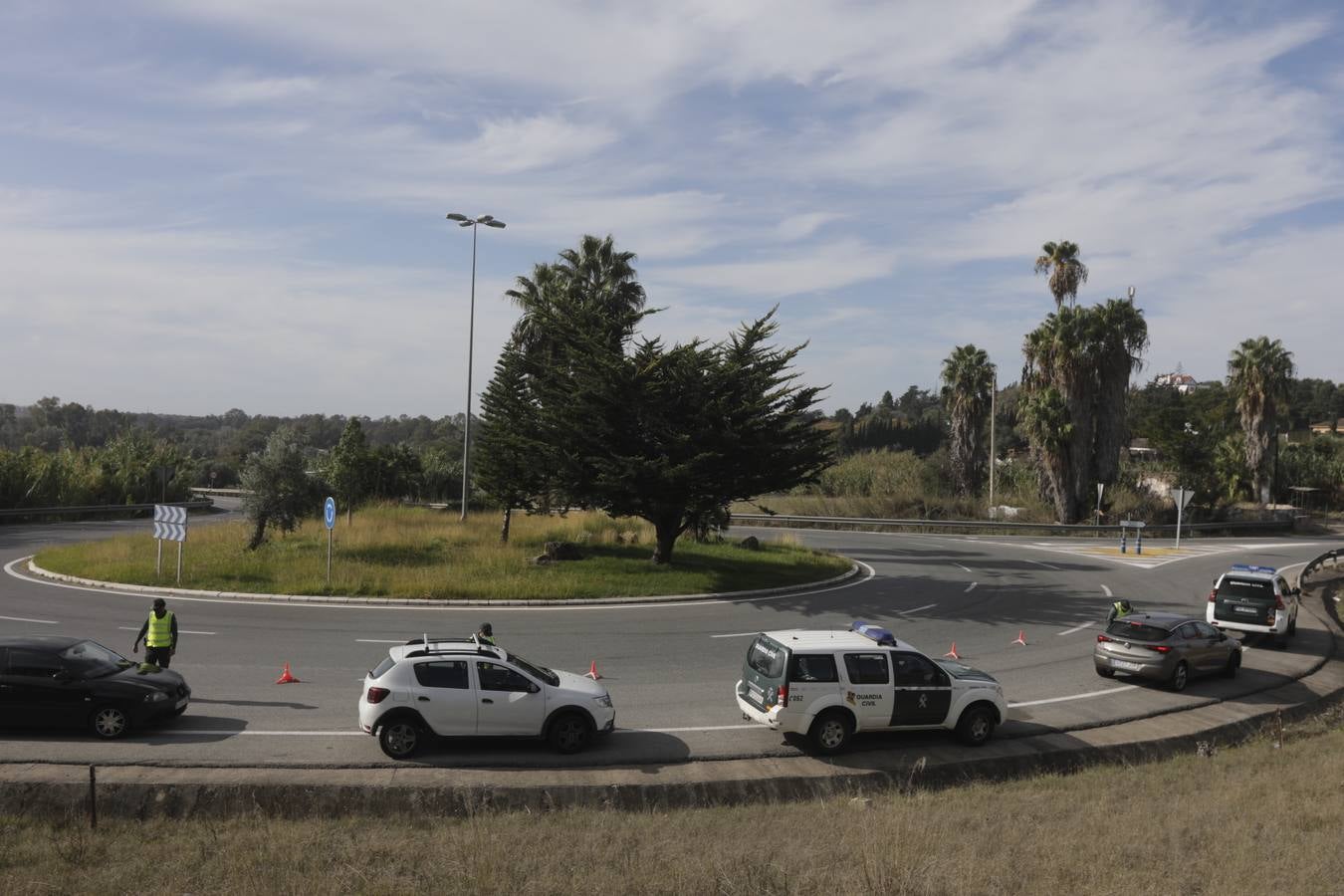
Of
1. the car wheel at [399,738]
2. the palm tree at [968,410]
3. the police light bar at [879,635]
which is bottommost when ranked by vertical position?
the car wheel at [399,738]

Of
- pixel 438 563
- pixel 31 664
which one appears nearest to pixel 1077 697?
pixel 31 664

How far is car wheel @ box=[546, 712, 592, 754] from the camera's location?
12250 mm

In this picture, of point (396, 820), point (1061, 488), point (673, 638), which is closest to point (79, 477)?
point (673, 638)

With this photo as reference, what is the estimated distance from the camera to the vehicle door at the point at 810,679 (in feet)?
40.8

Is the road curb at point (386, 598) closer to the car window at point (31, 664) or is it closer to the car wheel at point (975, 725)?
the car window at point (31, 664)

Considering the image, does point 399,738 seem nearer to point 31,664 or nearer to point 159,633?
point 31,664

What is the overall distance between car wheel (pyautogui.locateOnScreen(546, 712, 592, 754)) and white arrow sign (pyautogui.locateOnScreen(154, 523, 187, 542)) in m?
16.5

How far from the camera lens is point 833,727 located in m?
12.7

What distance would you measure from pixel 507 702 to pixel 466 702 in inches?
20.9

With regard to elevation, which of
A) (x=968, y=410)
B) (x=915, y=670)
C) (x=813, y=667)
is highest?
(x=968, y=410)

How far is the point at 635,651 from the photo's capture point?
18891 millimetres

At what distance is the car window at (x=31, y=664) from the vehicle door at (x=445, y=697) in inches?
194

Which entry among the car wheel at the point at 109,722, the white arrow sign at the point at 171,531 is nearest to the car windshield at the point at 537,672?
the car wheel at the point at 109,722

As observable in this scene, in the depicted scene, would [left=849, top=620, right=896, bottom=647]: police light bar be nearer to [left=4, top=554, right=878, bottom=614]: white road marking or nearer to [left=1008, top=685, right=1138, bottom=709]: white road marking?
[left=1008, top=685, right=1138, bottom=709]: white road marking
